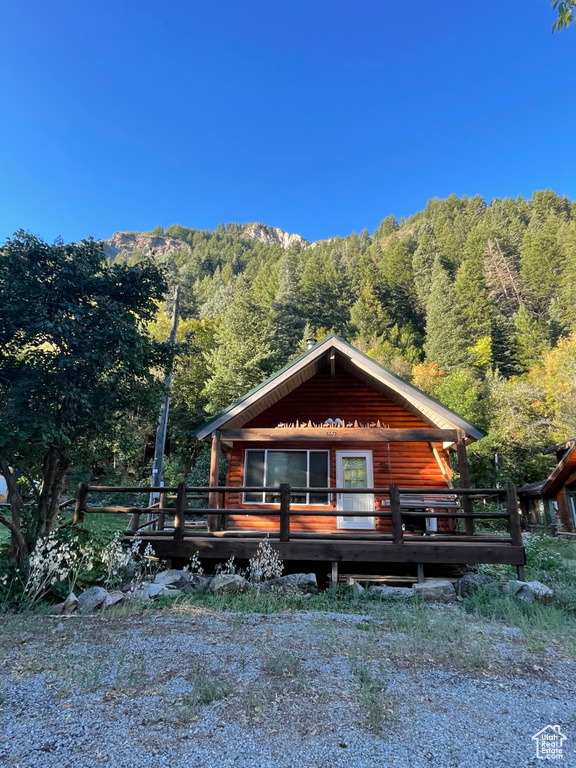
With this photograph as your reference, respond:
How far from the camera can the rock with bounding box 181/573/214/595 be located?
6746mm

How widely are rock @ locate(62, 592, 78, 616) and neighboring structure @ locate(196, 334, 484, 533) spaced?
18.2 feet

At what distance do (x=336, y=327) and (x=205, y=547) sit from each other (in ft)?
134

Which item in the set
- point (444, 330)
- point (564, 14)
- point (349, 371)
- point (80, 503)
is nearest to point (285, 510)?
point (80, 503)

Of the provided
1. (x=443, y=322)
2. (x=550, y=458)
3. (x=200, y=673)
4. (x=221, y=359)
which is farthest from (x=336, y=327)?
(x=200, y=673)

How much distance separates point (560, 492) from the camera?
875 inches

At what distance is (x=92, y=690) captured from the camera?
11.0 feet

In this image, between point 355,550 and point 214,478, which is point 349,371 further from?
point 355,550

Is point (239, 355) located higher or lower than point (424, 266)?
lower

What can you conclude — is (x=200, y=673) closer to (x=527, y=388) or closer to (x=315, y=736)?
(x=315, y=736)

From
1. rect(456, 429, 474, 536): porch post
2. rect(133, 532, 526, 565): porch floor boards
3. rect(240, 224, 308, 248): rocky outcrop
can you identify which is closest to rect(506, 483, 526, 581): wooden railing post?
rect(133, 532, 526, 565): porch floor boards

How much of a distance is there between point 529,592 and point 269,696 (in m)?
5.05

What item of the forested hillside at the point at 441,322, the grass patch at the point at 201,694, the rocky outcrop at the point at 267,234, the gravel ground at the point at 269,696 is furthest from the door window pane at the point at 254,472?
the rocky outcrop at the point at 267,234
